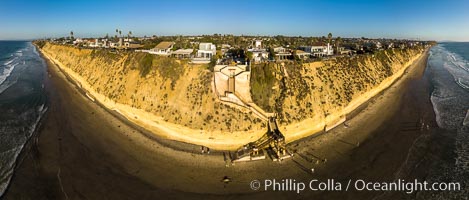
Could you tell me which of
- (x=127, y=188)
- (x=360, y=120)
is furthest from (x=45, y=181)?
(x=360, y=120)

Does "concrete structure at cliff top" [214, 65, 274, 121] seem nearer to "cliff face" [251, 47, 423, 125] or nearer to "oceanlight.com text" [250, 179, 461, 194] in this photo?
"cliff face" [251, 47, 423, 125]

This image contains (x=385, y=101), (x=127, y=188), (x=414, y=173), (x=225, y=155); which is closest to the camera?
(x=127, y=188)

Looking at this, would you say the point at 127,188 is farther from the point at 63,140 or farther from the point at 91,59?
the point at 91,59

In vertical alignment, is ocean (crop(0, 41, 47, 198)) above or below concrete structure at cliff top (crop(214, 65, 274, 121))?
below

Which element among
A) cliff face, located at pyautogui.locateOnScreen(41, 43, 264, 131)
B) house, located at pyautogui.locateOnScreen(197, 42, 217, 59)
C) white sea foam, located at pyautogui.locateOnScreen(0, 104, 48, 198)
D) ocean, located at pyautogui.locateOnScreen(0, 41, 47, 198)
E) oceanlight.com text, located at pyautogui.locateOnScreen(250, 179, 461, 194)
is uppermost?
house, located at pyautogui.locateOnScreen(197, 42, 217, 59)

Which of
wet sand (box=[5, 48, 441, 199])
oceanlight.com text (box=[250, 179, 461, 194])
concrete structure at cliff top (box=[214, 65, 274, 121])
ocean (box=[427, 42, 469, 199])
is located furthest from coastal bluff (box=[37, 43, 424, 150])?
ocean (box=[427, 42, 469, 199])

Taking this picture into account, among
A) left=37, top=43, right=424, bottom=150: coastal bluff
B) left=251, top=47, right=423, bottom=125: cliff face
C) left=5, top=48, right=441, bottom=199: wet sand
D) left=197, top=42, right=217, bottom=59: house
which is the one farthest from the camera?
left=197, top=42, right=217, bottom=59: house

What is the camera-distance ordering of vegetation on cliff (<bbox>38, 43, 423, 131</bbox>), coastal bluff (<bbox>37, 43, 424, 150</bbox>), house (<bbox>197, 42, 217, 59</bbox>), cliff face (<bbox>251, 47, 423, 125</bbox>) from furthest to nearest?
house (<bbox>197, 42, 217, 59</bbox>) → cliff face (<bbox>251, 47, 423, 125</bbox>) → vegetation on cliff (<bbox>38, 43, 423, 131</bbox>) → coastal bluff (<bbox>37, 43, 424, 150</bbox>)

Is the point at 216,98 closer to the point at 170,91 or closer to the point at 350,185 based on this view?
the point at 170,91
